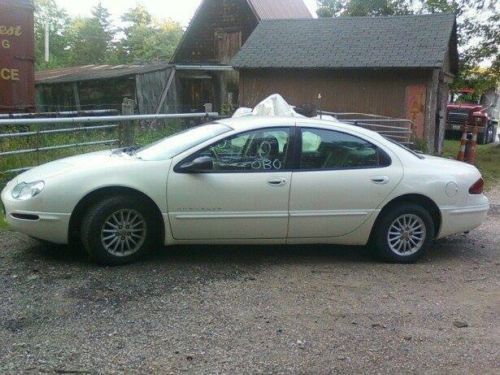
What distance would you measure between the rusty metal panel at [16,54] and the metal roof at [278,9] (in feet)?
39.7

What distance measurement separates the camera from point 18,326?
12.8 ft

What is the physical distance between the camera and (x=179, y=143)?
5660mm

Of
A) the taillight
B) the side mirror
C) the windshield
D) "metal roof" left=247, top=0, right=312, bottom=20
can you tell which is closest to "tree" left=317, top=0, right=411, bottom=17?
"metal roof" left=247, top=0, right=312, bottom=20

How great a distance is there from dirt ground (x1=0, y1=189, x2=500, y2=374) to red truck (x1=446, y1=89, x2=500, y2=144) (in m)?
18.5

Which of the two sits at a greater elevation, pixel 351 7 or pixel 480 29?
pixel 351 7

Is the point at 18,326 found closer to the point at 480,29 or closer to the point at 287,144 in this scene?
the point at 287,144

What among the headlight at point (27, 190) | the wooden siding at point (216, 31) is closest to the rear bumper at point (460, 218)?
the headlight at point (27, 190)

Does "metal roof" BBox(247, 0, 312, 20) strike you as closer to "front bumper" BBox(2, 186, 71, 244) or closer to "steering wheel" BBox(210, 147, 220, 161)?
"steering wheel" BBox(210, 147, 220, 161)

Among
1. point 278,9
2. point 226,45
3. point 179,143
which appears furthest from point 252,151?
point 278,9

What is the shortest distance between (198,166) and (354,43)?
14.1 meters

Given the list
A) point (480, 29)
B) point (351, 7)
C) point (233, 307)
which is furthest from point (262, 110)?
point (351, 7)

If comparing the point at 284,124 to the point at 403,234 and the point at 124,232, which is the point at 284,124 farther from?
the point at 124,232

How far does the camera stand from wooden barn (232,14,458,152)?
654 inches

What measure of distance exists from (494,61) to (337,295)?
63.0 feet
